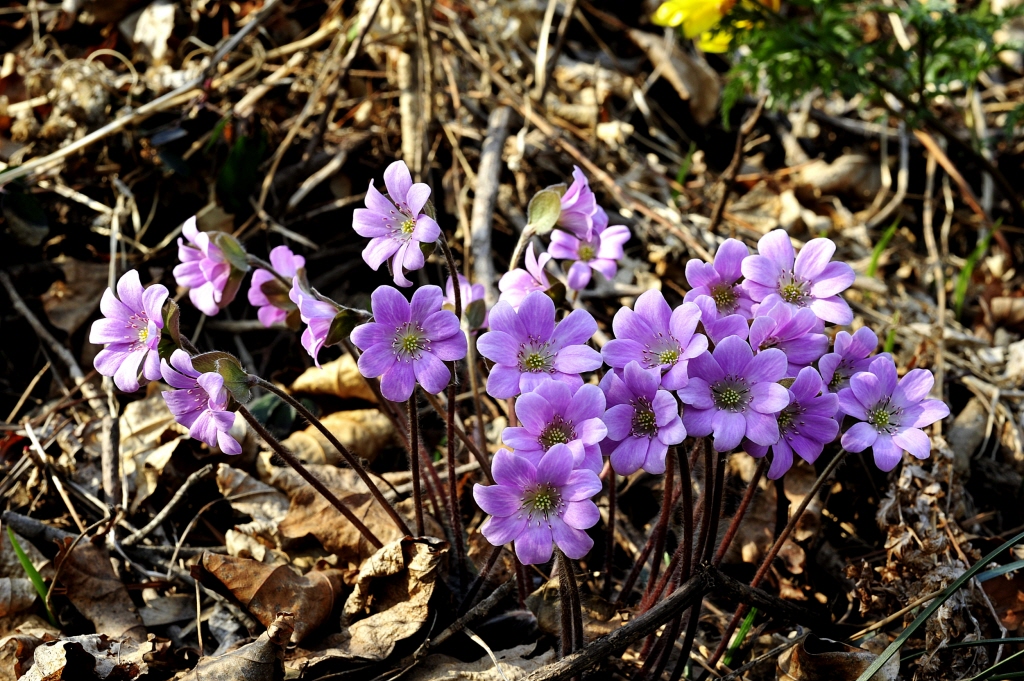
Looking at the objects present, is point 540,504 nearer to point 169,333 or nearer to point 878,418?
point 878,418

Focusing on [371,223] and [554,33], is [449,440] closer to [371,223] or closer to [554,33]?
[371,223]

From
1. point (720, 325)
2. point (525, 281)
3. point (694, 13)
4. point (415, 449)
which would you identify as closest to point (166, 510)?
point (415, 449)

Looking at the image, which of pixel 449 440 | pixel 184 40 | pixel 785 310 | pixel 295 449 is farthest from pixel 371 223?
pixel 184 40

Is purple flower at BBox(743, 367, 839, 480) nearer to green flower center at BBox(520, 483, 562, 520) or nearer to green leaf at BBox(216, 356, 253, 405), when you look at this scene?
green flower center at BBox(520, 483, 562, 520)

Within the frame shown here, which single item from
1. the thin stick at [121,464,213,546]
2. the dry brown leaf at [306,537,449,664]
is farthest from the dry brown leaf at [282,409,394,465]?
the dry brown leaf at [306,537,449,664]

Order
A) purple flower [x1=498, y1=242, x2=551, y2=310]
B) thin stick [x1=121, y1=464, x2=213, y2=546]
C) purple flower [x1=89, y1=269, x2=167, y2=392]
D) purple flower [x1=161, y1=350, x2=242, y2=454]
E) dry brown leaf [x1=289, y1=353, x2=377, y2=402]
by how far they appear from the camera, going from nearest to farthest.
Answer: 1. purple flower [x1=161, y1=350, x2=242, y2=454]
2. purple flower [x1=89, y1=269, x2=167, y2=392]
3. purple flower [x1=498, y1=242, x2=551, y2=310]
4. thin stick [x1=121, y1=464, x2=213, y2=546]
5. dry brown leaf [x1=289, y1=353, x2=377, y2=402]

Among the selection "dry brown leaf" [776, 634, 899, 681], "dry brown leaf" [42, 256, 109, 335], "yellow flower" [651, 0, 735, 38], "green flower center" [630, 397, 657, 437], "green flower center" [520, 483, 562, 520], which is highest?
"yellow flower" [651, 0, 735, 38]

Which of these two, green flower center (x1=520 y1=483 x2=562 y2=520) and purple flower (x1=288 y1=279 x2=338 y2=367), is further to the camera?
purple flower (x1=288 y1=279 x2=338 y2=367)
